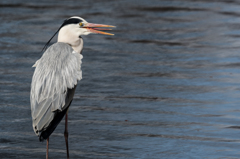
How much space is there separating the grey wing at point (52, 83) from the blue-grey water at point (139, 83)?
2.33 feet

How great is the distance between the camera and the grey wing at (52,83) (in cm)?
524

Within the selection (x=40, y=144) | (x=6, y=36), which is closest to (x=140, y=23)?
(x=6, y=36)

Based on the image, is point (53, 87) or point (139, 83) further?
point (139, 83)

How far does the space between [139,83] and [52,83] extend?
3.50 meters

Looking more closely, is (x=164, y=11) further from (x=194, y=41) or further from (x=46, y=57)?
(x=46, y=57)

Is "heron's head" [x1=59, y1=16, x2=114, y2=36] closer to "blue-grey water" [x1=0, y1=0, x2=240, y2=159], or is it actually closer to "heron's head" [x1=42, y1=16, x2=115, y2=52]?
"heron's head" [x1=42, y1=16, x2=115, y2=52]

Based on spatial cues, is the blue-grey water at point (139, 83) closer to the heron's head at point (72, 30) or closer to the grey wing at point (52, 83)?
the grey wing at point (52, 83)

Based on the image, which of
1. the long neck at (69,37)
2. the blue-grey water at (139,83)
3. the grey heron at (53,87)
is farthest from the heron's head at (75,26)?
the blue-grey water at (139,83)

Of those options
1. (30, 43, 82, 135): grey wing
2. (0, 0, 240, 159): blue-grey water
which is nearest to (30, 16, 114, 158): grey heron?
(30, 43, 82, 135): grey wing

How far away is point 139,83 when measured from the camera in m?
8.76

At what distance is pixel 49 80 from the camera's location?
542 centimetres

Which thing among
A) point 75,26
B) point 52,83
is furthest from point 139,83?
point 52,83

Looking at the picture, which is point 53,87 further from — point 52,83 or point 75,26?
point 75,26

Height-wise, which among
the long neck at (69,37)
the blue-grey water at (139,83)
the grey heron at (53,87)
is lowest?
the blue-grey water at (139,83)
